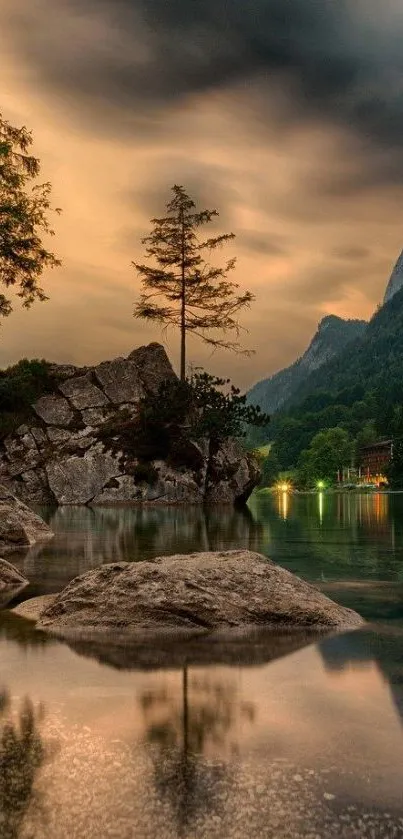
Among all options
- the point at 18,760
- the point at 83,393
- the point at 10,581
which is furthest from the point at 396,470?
the point at 18,760

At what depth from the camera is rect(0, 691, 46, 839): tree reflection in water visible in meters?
3.63

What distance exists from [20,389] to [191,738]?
91.2ft

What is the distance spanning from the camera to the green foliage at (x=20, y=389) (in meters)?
30.9

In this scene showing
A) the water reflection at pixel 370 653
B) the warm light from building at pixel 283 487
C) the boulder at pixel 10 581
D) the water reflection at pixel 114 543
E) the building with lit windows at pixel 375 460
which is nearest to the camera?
the water reflection at pixel 370 653

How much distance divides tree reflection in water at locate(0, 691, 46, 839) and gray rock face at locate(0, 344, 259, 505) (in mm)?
40725

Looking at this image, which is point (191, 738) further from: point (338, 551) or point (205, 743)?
point (338, 551)

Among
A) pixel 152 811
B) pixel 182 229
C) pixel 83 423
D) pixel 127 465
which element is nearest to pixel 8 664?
pixel 152 811

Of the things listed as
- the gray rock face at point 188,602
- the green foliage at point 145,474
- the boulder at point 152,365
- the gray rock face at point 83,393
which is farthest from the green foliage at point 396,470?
the gray rock face at point 188,602

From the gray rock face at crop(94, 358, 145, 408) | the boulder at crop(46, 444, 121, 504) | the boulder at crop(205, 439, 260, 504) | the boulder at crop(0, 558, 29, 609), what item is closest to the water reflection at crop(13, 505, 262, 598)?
the boulder at crop(0, 558, 29, 609)

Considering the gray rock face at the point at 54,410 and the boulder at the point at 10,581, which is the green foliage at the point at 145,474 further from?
the boulder at the point at 10,581

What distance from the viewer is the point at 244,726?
16.2 feet

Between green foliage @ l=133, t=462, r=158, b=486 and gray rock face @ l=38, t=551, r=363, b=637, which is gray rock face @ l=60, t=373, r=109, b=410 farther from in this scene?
gray rock face @ l=38, t=551, r=363, b=637

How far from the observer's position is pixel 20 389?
31234 mm

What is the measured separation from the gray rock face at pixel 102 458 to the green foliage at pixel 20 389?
0.87 m
